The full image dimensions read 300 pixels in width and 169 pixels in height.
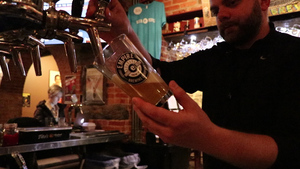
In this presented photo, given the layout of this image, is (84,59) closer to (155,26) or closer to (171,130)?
(155,26)

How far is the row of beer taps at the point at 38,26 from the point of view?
550 mm

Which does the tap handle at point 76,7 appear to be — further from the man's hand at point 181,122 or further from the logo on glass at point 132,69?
the man's hand at point 181,122

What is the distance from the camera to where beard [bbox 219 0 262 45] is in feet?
3.10

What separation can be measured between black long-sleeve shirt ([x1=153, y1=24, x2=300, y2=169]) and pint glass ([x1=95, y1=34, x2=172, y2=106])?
0.36 meters

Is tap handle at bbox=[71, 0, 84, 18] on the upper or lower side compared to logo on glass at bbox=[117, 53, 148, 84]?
upper

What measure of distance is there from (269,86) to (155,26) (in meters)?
2.37

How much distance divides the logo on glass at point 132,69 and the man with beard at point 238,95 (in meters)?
0.12

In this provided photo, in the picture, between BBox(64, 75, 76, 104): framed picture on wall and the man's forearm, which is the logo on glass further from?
BBox(64, 75, 76, 104): framed picture on wall

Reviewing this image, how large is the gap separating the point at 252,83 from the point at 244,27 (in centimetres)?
22

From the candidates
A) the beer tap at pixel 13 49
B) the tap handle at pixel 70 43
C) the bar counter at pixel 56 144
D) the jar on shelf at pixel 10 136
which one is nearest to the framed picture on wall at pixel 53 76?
the bar counter at pixel 56 144

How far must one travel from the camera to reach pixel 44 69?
757 cm

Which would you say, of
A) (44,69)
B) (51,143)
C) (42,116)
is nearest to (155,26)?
(51,143)

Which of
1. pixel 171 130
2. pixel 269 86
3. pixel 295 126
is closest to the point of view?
pixel 171 130

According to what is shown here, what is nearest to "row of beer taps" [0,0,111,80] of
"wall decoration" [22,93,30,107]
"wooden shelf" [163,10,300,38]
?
"wooden shelf" [163,10,300,38]
